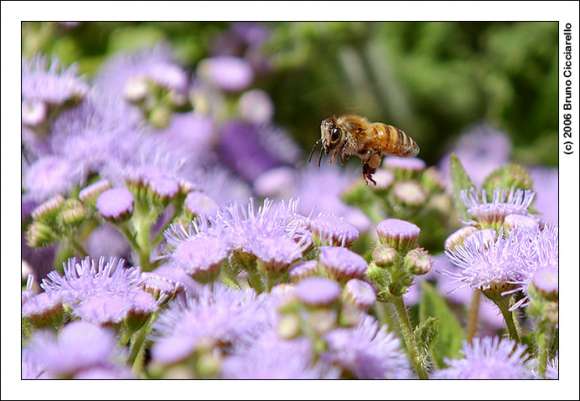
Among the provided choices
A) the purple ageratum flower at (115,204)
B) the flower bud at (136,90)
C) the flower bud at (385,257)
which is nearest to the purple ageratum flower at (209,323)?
the flower bud at (385,257)

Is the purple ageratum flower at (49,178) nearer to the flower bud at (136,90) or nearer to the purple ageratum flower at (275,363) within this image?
the flower bud at (136,90)

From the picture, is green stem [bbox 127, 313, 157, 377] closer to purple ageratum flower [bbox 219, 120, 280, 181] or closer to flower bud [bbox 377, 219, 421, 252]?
flower bud [bbox 377, 219, 421, 252]

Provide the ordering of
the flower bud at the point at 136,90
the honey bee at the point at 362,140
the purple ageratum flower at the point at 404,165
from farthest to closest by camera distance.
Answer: the flower bud at the point at 136,90 → the purple ageratum flower at the point at 404,165 → the honey bee at the point at 362,140

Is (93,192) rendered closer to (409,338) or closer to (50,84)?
(50,84)

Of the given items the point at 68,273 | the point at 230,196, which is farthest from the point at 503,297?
the point at 230,196

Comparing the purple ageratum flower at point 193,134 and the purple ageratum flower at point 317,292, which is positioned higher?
the purple ageratum flower at point 193,134

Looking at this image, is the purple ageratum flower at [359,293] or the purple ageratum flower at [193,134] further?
the purple ageratum flower at [193,134]
